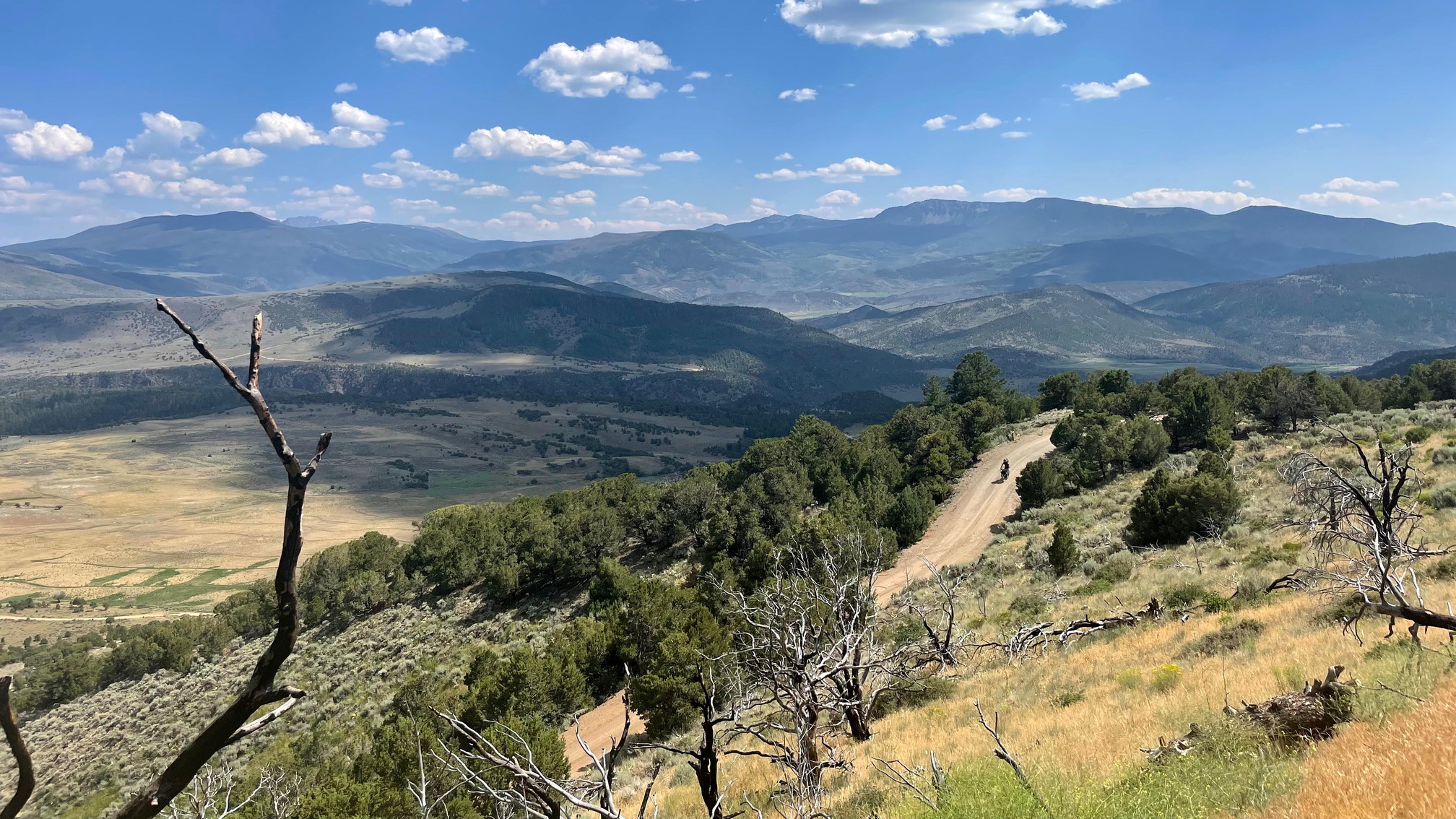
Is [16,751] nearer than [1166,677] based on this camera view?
Yes

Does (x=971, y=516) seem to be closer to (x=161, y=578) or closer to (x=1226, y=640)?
(x=1226, y=640)

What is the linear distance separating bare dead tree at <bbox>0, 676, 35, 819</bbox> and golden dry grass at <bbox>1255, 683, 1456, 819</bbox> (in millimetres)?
7881

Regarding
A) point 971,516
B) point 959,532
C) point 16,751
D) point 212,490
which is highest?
point 16,751

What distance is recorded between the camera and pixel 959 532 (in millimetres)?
43938

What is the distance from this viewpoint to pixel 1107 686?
513 inches

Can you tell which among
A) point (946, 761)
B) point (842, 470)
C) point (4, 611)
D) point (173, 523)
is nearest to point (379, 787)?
point (946, 761)

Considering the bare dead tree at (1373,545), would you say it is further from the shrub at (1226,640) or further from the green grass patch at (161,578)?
the green grass patch at (161,578)

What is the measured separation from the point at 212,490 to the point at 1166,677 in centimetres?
16936

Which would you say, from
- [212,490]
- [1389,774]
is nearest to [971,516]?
[1389,774]

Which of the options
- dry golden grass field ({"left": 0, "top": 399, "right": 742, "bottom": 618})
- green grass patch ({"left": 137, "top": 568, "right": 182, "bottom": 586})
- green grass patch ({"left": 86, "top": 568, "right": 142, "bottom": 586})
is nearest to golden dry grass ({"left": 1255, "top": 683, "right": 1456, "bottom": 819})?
dry golden grass field ({"left": 0, "top": 399, "right": 742, "bottom": 618})

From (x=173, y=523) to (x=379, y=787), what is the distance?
130791 millimetres

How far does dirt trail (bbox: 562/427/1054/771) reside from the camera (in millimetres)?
27781

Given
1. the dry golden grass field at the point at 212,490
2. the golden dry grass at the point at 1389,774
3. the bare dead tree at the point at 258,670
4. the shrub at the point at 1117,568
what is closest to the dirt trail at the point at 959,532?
the shrub at the point at 1117,568

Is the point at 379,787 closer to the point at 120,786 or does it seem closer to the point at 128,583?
the point at 120,786
